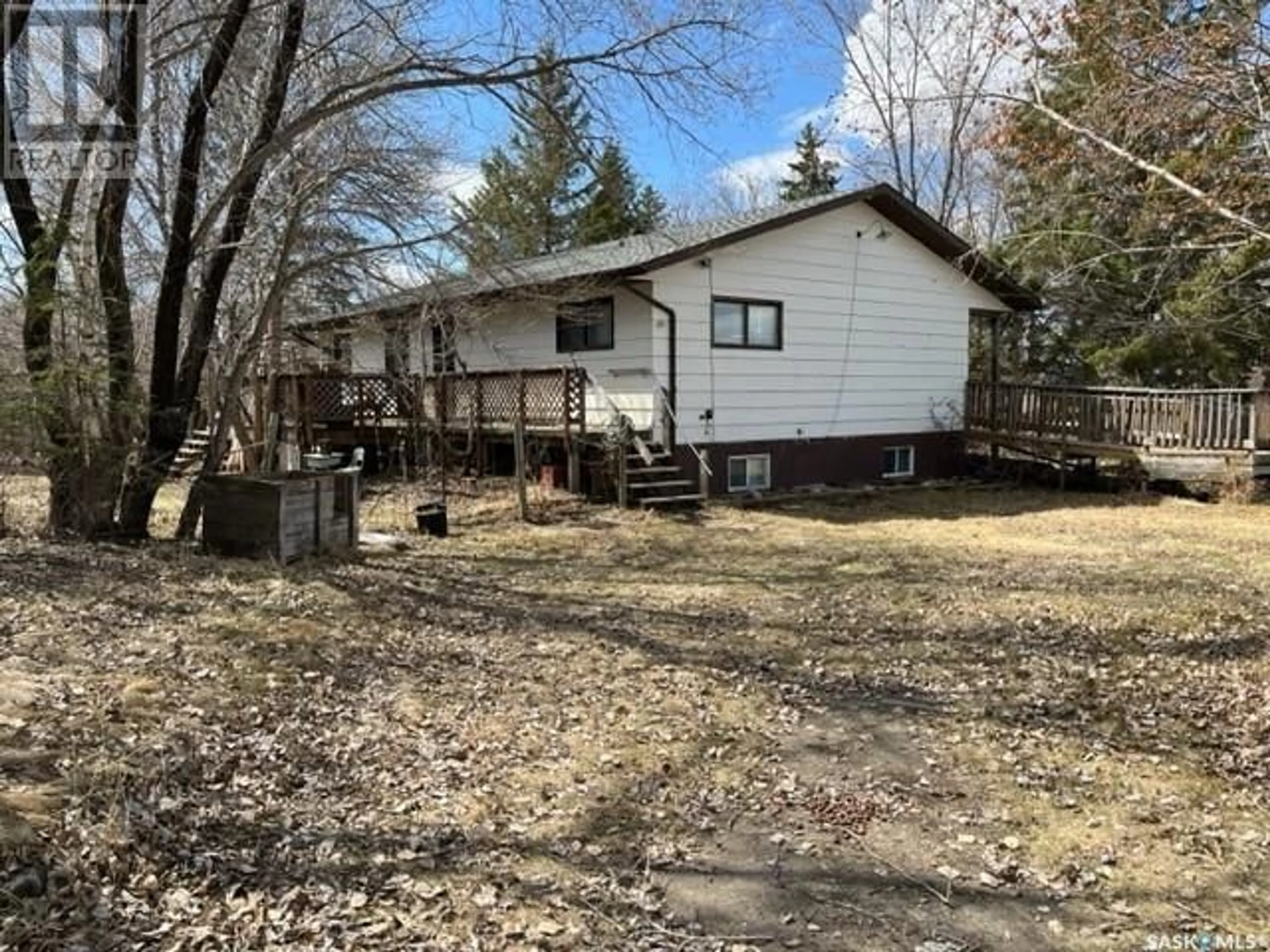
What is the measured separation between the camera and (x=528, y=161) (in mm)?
19234

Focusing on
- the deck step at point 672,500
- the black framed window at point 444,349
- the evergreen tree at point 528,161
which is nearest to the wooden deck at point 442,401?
the black framed window at point 444,349

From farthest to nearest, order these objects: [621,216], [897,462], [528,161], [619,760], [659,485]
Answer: [621,216] → [528,161] → [897,462] → [659,485] → [619,760]

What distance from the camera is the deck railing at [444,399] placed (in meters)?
13.5

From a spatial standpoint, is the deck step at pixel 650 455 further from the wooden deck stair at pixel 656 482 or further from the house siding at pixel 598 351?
the house siding at pixel 598 351

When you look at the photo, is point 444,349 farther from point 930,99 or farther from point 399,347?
point 930,99

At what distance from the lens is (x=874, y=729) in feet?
15.9

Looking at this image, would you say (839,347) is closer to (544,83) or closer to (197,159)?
→ (544,83)

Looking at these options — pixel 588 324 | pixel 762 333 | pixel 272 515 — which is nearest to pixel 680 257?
pixel 588 324

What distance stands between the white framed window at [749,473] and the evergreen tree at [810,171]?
70.1ft

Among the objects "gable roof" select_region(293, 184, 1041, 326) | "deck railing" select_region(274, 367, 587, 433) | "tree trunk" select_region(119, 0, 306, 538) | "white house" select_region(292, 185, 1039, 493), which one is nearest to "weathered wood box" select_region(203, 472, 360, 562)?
"tree trunk" select_region(119, 0, 306, 538)

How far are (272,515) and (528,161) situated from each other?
12.9m

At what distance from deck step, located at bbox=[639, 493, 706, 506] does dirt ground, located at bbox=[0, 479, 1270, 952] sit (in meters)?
4.61

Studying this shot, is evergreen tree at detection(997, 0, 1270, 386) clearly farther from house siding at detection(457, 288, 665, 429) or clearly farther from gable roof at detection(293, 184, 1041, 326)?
house siding at detection(457, 288, 665, 429)

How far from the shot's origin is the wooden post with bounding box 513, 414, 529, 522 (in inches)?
483
